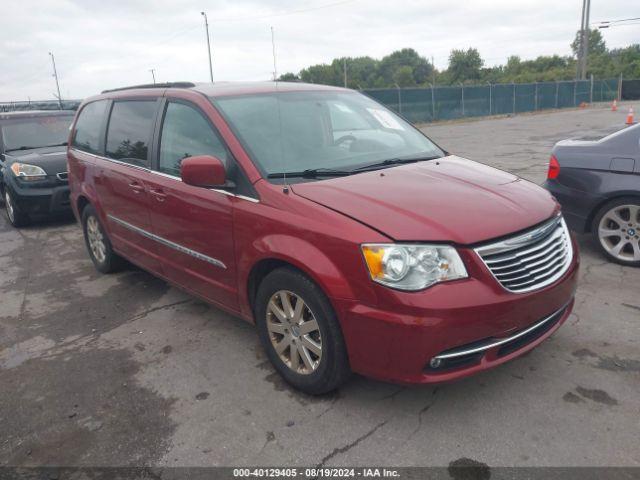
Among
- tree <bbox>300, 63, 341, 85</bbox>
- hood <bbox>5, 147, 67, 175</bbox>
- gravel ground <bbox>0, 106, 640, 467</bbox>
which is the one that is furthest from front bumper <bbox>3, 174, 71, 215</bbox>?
tree <bbox>300, 63, 341, 85</bbox>

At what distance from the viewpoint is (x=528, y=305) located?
269 cm

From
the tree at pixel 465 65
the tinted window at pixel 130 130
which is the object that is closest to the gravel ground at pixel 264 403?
the tinted window at pixel 130 130

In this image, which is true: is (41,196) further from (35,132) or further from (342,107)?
(342,107)

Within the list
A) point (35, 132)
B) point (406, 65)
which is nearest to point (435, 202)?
point (35, 132)

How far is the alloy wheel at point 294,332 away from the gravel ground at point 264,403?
22 cm

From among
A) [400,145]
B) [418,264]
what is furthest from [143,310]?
[418,264]

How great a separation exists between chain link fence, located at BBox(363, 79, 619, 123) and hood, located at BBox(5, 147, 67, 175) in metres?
19.0

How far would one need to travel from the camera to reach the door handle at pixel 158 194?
3908mm

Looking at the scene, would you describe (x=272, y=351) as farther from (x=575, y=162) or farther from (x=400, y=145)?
(x=575, y=162)

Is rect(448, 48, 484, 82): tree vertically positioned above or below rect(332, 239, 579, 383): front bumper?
above

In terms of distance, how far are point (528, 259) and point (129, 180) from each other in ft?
10.5

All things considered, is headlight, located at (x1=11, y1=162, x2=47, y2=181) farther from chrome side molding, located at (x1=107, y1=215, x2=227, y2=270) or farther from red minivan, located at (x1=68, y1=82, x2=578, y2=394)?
red minivan, located at (x1=68, y1=82, x2=578, y2=394)

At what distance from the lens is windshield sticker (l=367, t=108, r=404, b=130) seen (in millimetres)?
4178

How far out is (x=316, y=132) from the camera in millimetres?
3662
